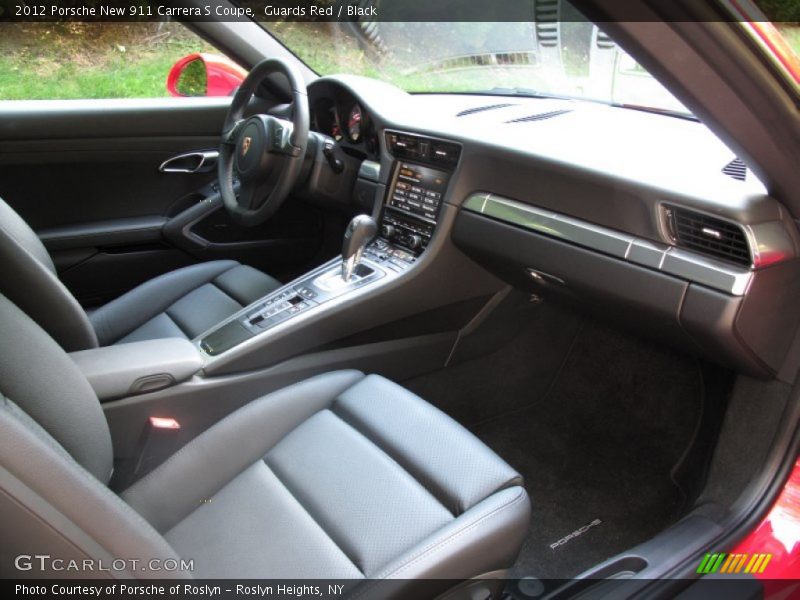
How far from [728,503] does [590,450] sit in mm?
617

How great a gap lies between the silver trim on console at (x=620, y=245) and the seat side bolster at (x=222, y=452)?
1.90ft

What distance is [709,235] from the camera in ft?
4.19

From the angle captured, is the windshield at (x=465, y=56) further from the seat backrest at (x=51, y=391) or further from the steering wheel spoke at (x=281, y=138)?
the seat backrest at (x=51, y=391)

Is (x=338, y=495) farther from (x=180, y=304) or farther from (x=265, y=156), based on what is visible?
(x=265, y=156)

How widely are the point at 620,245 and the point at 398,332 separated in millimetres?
741

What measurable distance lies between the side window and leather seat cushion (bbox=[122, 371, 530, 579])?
159 centimetres

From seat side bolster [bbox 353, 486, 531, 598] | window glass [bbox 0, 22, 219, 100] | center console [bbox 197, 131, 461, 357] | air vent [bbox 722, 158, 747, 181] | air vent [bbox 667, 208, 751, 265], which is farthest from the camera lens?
window glass [bbox 0, 22, 219, 100]

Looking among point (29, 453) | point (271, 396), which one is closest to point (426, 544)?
point (271, 396)

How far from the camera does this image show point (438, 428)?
1359mm

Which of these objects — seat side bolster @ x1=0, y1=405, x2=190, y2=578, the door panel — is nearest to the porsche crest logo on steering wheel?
the door panel

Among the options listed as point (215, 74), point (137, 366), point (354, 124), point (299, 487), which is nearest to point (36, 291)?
point (137, 366)

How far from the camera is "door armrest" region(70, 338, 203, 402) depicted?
139cm

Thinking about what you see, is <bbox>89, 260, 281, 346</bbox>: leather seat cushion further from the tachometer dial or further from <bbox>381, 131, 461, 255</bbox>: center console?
the tachometer dial

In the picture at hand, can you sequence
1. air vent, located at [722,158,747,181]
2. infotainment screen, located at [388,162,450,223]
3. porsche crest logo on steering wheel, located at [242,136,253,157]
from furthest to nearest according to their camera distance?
porsche crest logo on steering wheel, located at [242,136,253,157]
infotainment screen, located at [388,162,450,223]
air vent, located at [722,158,747,181]
